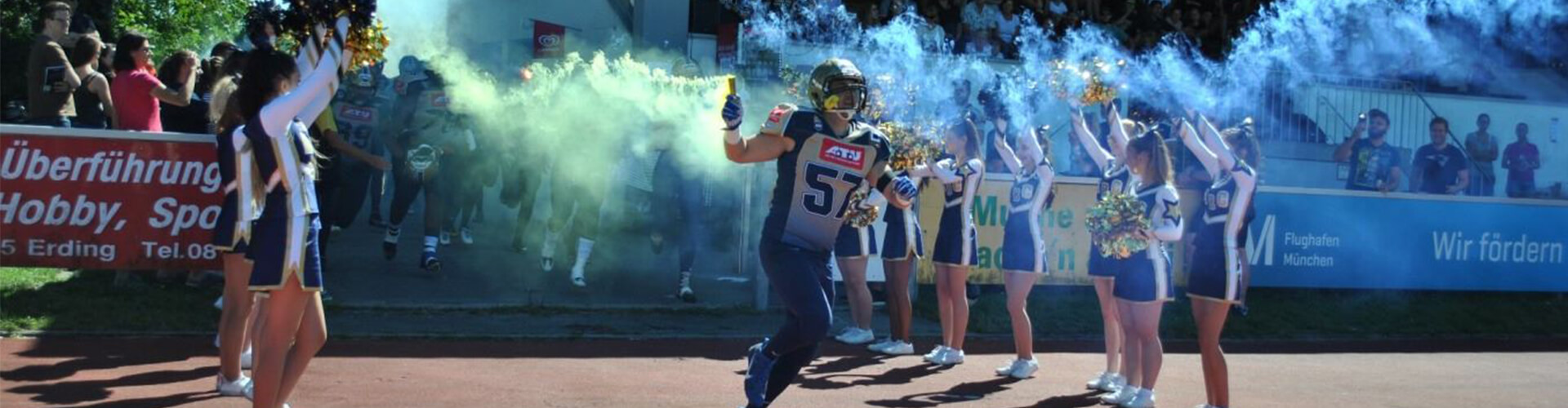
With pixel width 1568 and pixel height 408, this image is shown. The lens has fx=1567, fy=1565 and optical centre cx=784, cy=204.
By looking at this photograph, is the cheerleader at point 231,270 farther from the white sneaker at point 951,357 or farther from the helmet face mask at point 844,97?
the white sneaker at point 951,357

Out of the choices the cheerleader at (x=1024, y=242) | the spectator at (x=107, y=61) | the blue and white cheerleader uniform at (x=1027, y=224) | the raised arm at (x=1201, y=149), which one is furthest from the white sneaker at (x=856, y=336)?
the spectator at (x=107, y=61)

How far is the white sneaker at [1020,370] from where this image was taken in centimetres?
977

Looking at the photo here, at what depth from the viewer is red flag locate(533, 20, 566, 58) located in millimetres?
16562

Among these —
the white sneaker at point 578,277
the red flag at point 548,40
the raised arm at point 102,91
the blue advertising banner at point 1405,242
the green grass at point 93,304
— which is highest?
the red flag at point 548,40

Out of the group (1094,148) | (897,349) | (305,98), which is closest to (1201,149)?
(1094,148)

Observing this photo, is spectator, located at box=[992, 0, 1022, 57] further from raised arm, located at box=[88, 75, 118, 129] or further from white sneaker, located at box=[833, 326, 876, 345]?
raised arm, located at box=[88, 75, 118, 129]

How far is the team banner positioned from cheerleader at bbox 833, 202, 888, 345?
433 centimetres

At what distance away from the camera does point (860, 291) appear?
1086 centimetres

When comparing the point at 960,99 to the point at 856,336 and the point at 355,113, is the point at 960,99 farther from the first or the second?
the point at 355,113

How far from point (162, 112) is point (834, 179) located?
20.5ft

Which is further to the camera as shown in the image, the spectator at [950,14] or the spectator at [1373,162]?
the spectator at [950,14]

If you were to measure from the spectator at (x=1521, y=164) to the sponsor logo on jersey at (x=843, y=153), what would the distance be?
42.7 feet

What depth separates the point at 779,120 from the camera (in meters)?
7.20

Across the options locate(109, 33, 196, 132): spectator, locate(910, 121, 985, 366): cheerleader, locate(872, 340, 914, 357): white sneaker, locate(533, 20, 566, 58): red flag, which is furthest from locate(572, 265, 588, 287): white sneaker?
locate(533, 20, 566, 58): red flag
